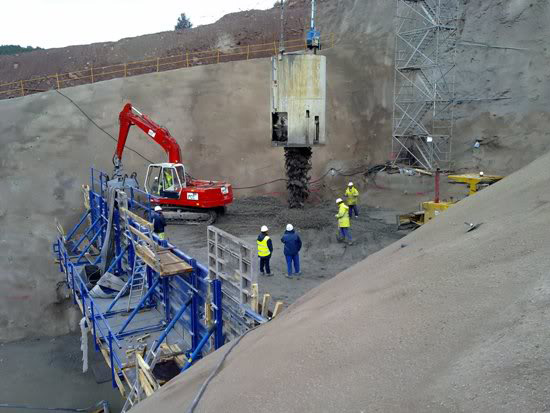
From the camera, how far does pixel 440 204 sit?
1368cm

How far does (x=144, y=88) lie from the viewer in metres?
24.0

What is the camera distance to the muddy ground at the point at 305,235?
39.3 feet

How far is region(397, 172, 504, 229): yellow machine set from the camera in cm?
1266

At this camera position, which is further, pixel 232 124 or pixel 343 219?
pixel 232 124

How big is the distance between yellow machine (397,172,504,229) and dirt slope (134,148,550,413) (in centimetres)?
759

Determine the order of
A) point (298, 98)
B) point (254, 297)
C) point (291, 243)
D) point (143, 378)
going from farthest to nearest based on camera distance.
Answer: point (298, 98) < point (291, 243) < point (143, 378) < point (254, 297)

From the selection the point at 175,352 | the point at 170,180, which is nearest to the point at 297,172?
the point at 170,180

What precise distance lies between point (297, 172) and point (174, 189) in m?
4.75

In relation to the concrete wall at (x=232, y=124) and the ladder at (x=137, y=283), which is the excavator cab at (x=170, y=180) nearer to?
the concrete wall at (x=232, y=124)

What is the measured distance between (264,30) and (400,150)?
17.8 meters

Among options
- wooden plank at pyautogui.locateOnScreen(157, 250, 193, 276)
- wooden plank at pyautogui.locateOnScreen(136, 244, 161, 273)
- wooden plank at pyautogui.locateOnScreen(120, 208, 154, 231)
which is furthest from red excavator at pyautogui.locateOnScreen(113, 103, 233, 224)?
wooden plank at pyautogui.locateOnScreen(157, 250, 193, 276)

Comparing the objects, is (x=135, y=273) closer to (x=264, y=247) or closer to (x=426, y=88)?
(x=264, y=247)

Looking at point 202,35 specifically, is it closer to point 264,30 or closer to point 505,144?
point 264,30

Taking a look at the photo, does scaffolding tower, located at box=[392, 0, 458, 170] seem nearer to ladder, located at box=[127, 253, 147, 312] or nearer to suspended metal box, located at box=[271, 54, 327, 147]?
suspended metal box, located at box=[271, 54, 327, 147]
